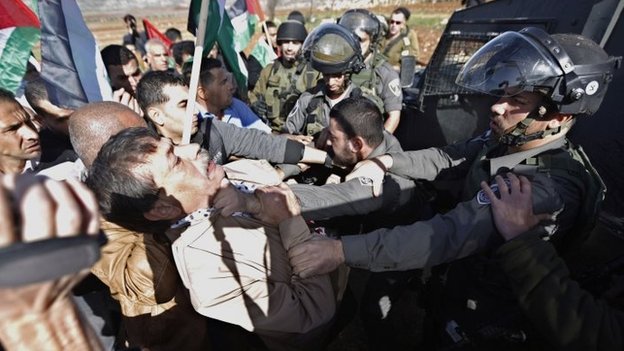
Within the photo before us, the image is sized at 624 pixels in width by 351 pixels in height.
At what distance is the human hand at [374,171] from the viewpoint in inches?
91.1

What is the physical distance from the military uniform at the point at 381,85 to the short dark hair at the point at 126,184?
3.12 metres

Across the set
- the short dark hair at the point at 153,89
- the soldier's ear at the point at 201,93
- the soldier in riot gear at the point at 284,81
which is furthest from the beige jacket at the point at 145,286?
Answer: the soldier in riot gear at the point at 284,81

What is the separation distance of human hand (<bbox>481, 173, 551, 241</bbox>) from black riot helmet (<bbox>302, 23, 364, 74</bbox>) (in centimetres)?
242

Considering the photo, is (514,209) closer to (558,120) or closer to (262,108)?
(558,120)

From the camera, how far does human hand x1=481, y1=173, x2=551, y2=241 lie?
4.81 feet

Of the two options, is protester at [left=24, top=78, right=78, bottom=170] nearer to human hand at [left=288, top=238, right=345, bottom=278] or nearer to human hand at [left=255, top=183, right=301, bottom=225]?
human hand at [left=255, top=183, right=301, bottom=225]

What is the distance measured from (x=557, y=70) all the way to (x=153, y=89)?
8.89 feet

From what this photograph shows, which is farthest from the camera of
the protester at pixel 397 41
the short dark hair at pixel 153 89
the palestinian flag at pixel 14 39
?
the protester at pixel 397 41

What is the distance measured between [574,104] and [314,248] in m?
1.56

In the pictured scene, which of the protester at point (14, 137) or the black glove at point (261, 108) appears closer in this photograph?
the protester at point (14, 137)

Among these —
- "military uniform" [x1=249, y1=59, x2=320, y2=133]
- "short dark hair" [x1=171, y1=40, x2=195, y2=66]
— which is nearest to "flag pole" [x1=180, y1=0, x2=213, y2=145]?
"military uniform" [x1=249, y1=59, x2=320, y2=133]

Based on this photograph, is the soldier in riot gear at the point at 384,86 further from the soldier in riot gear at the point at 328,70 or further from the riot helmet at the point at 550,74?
the riot helmet at the point at 550,74

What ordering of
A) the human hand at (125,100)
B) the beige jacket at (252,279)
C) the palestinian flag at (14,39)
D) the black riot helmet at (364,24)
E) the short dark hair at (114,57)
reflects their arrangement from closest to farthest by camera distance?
the beige jacket at (252,279)
the palestinian flag at (14,39)
the human hand at (125,100)
the short dark hair at (114,57)
the black riot helmet at (364,24)

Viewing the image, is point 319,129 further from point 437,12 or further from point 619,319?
point 437,12
